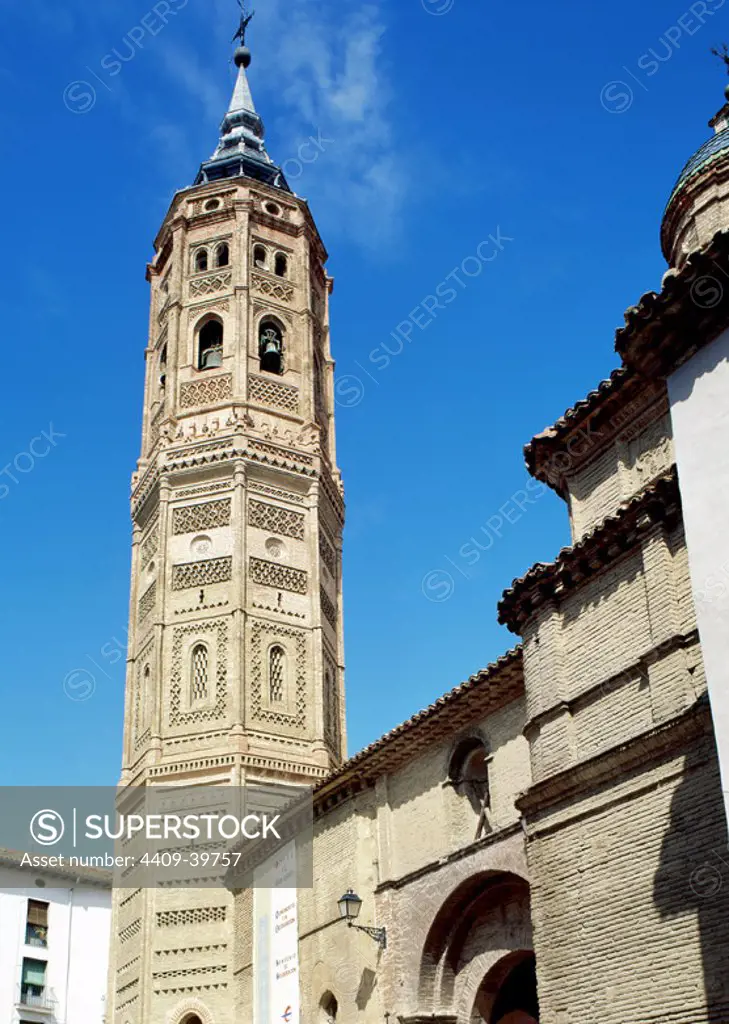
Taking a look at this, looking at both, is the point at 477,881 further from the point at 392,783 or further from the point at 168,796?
the point at 168,796

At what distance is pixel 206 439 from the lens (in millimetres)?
28953

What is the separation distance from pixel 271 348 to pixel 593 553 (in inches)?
791

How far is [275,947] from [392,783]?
4724 mm

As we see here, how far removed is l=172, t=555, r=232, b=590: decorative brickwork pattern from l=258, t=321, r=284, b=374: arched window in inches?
226

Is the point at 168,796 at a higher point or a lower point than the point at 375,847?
higher

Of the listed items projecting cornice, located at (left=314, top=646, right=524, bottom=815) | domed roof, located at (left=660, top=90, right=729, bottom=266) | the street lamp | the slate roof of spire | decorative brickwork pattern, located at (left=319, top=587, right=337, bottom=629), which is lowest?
the street lamp

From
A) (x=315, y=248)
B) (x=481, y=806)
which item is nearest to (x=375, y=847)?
(x=481, y=806)

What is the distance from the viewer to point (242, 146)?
35844mm

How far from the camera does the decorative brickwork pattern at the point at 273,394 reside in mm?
29828

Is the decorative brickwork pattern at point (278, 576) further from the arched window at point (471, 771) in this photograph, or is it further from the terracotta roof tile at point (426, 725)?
the arched window at point (471, 771)

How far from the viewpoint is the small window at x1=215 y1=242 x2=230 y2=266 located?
31.9 metres

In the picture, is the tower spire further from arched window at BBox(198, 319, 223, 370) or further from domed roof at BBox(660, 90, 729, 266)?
domed roof at BBox(660, 90, 729, 266)

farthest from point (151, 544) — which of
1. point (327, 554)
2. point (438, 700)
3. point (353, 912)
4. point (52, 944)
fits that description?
point (52, 944)

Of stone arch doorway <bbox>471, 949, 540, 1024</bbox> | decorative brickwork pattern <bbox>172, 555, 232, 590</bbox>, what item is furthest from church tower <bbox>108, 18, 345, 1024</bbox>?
stone arch doorway <bbox>471, 949, 540, 1024</bbox>
